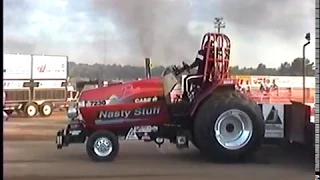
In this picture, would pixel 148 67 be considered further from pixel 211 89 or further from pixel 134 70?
pixel 211 89

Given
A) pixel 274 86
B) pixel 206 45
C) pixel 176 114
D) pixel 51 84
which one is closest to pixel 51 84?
pixel 51 84

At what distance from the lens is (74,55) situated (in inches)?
114

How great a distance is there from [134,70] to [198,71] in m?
0.33

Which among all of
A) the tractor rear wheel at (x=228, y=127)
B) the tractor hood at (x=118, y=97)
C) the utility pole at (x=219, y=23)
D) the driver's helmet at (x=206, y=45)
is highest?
the utility pole at (x=219, y=23)

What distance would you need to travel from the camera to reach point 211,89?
118 inches

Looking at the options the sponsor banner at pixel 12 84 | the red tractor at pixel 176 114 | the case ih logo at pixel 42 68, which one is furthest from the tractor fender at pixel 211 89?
the sponsor banner at pixel 12 84

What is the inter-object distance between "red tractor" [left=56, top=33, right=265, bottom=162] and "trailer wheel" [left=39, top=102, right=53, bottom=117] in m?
0.11

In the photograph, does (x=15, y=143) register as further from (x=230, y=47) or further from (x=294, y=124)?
(x=294, y=124)

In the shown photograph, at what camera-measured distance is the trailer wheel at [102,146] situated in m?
2.97

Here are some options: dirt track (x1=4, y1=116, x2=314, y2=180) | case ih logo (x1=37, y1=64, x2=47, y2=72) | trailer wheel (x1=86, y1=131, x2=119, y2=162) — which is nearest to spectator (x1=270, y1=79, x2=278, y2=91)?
dirt track (x1=4, y1=116, x2=314, y2=180)

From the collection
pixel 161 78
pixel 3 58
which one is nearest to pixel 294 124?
pixel 161 78

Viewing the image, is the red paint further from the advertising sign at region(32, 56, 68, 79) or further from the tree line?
the advertising sign at region(32, 56, 68, 79)

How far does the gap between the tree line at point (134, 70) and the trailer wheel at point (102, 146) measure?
0.31 meters

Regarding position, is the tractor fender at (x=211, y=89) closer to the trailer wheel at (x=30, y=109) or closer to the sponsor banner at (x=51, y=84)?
the sponsor banner at (x=51, y=84)
